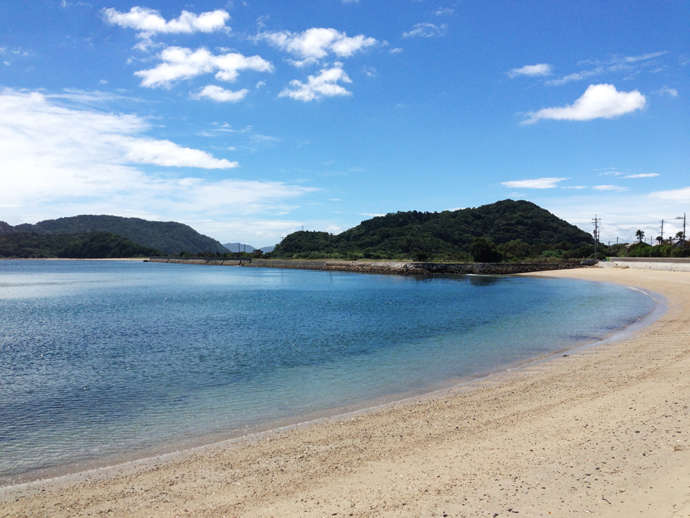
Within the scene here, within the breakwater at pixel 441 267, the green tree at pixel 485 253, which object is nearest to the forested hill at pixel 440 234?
the breakwater at pixel 441 267

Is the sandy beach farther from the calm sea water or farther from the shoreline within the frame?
the calm sea water

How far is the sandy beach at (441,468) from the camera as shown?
5.42m

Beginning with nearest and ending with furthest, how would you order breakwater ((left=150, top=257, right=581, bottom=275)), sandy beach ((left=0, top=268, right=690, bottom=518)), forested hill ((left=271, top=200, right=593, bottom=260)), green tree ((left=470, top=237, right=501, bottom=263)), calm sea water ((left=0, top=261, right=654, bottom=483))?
sandy beach ((left=0, top=268, right=690, bottom=518))
calm sea water ((left=0, top=261, right=654, bottom=483))
breakwater ((left=150, top=257, right=581, bottom=275))
green tree ((left=470, top=237, right=501, bottom=263))
forested hill ((left=271, top=200, right=593, bottom=260))

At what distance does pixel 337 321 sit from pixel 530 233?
16686 centimetres

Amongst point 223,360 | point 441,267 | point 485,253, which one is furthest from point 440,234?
point 223,360

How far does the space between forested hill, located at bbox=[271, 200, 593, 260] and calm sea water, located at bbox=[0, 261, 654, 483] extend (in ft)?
369

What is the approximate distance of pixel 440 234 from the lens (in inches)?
6688

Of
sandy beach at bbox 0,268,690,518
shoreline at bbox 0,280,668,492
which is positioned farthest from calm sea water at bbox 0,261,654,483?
sandy beach at bbox 0,268,690,518

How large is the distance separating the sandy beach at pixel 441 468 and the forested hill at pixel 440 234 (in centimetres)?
13246

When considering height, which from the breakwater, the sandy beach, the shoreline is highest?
the breakwater

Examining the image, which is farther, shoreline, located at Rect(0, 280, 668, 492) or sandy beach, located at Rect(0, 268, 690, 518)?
shoreline, located at Rect(0, 280, 668, 492)

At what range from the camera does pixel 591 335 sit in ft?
66.5

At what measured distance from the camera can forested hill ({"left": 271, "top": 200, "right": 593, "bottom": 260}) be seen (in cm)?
15625

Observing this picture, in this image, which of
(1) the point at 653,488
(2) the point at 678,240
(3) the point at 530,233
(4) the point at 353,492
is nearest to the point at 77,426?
(4) the point at 353,492
